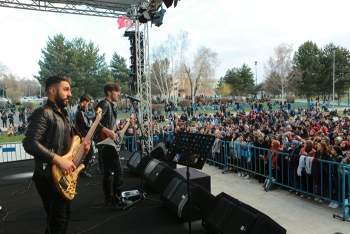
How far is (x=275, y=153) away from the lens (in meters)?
6.70

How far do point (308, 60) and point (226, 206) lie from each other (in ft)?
138

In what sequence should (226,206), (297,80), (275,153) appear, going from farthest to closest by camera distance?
(297,80), (275,153), (226,206)

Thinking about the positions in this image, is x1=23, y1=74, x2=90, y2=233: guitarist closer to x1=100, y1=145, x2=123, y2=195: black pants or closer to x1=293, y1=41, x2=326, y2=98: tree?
x1=100, y1=145, x2=123, y2=195: black pants

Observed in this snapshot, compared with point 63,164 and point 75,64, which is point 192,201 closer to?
point 63,164

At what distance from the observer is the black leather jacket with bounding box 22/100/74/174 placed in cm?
217

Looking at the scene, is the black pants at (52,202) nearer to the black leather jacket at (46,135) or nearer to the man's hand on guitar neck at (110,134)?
the black leather jacket at (46,135)

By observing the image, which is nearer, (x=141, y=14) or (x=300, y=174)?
(x=300, y=174)

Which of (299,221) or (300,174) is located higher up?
(300,174)

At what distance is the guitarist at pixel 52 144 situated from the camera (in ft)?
7.19

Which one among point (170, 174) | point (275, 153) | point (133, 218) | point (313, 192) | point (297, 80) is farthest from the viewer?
point (297, 80)

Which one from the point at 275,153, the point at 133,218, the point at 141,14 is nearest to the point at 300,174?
the point at 275,153

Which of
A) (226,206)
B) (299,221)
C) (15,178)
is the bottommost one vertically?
(299,221)

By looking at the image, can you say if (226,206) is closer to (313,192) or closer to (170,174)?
(170,174)

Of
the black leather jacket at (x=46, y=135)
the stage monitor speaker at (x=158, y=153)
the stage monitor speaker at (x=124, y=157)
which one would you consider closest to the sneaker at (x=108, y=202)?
the black leather jacket at (x=46, y=135)
